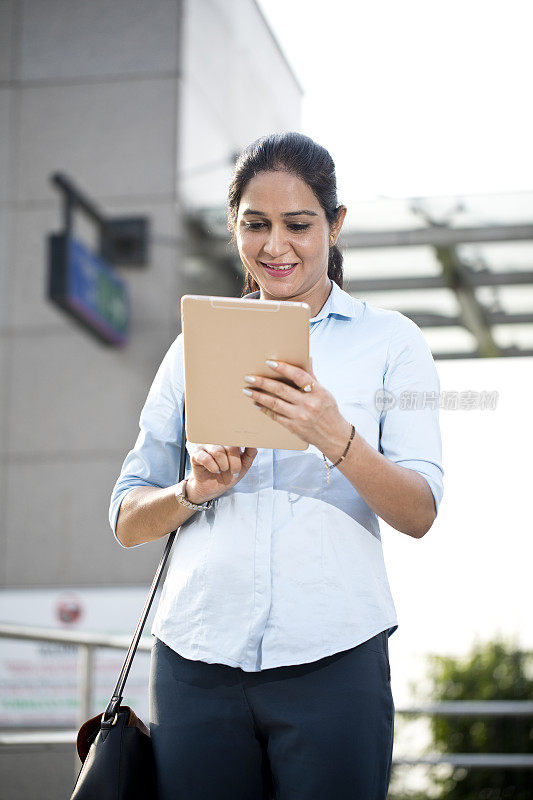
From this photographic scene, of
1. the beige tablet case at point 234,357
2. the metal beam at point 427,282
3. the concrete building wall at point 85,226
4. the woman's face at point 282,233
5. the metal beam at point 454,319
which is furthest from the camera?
the concrete building wall at point 85,226

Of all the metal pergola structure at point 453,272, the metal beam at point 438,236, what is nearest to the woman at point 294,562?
the metal pergola structure at point 453,272

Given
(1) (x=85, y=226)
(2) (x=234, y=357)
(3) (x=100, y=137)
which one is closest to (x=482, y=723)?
(1) (x=85, y=226)

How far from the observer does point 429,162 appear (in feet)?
12.8

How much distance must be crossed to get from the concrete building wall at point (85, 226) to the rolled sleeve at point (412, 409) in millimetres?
3641

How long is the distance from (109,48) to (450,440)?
9.09ft

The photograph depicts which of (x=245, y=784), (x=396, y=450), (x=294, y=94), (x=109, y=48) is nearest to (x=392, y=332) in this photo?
(x=396, y=450)

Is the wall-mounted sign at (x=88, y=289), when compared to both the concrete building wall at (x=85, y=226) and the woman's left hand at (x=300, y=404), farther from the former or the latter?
the woman's left hand at (x=300, y=404)

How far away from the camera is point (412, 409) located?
122 centimetres

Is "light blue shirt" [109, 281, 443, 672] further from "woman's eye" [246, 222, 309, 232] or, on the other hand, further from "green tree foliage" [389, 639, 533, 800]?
"green tree foliage" [389, 639, 533, 800]

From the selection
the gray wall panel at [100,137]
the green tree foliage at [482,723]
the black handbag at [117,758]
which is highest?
the gray wall panel at [100,137]

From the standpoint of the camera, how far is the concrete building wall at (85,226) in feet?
16.2

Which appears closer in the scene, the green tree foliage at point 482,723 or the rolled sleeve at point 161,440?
the rolled sleeve at point 161,440

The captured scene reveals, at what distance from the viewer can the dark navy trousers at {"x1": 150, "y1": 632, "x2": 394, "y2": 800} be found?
1.11m

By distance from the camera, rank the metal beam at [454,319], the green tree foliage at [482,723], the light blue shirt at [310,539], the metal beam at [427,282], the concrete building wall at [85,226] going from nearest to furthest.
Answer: the light blue shirt at [310,539], the metal beam at [454,319], the green tree foliage at [482,723], the metal beam at [427,282], the concrete building wall at [85,226]
